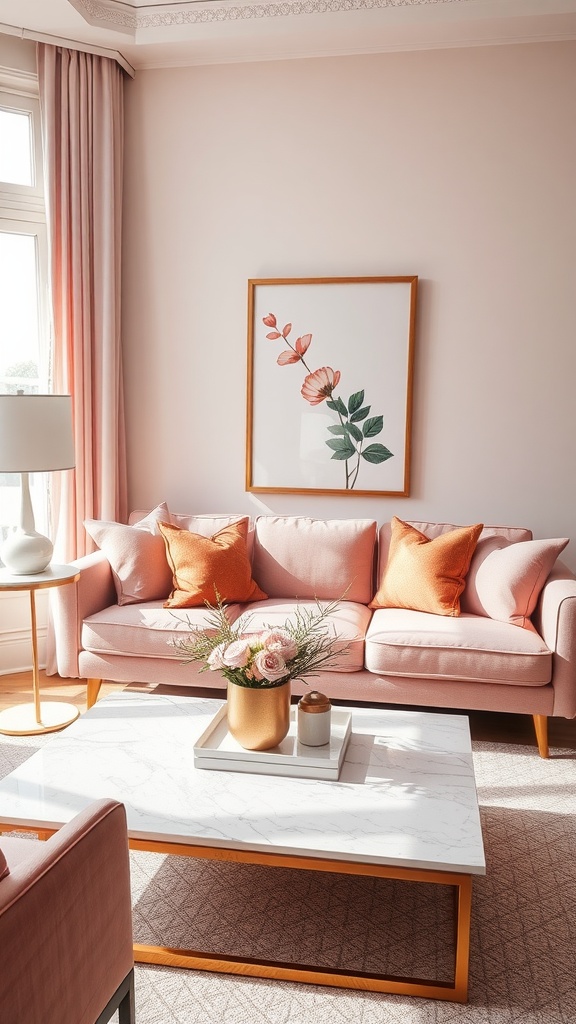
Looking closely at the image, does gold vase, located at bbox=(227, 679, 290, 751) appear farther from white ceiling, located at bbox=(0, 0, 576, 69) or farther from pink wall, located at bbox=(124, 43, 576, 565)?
white ceiling, located at bbox=(0, 0, 576, 69)

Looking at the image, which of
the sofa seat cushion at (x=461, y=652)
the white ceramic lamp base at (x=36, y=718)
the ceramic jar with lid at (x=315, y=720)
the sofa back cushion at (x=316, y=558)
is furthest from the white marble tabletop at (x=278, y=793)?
the sofa back cushion at (x=316, y=558)

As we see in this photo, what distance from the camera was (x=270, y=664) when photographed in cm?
212

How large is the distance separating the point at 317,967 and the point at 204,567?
192 centimetres

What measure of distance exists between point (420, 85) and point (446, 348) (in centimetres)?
128

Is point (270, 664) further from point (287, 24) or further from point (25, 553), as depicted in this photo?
point (287, 24)

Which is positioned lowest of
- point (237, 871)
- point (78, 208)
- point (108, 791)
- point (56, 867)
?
point (237, 871)

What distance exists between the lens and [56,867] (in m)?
1.29

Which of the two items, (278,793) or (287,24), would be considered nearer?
(278,793)

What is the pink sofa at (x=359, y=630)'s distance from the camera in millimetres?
3104

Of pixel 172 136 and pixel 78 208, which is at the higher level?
pixel 172 136

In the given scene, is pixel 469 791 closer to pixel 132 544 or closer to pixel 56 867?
pixel 56 867

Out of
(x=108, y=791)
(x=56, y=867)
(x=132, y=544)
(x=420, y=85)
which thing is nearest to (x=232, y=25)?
(x=420, y=85)

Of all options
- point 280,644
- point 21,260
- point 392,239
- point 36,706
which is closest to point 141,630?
point 36,706

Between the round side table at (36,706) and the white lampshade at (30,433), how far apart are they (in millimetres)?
471
